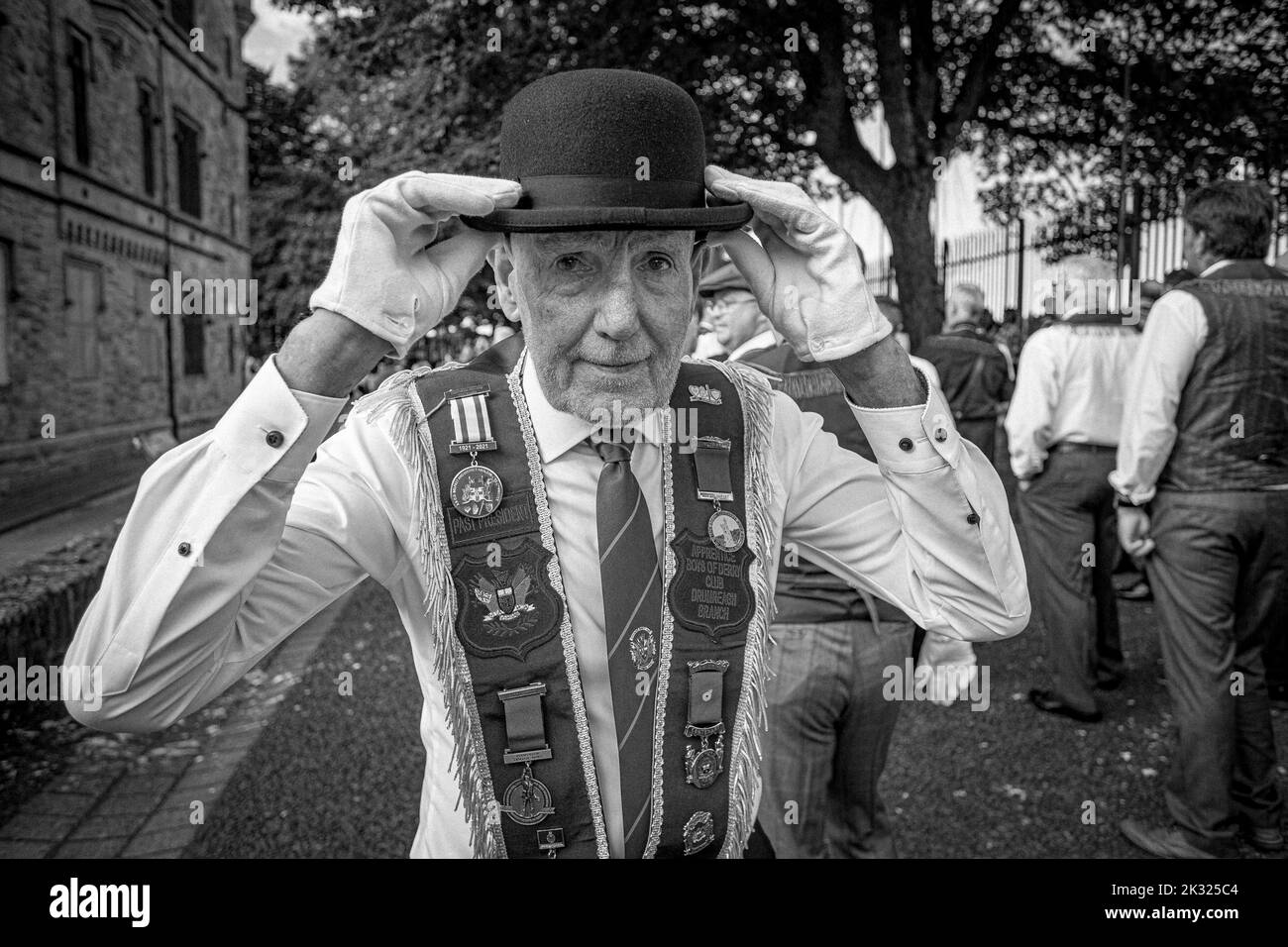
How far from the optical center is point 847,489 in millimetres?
1882

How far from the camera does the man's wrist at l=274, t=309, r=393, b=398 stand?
4.47 feet

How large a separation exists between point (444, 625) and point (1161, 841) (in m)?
3.37

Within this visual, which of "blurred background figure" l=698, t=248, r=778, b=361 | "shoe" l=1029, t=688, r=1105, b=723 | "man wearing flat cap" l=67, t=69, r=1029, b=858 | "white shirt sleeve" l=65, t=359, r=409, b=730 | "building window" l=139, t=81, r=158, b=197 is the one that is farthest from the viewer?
"building window" l=139, t=81, r=158, b=197

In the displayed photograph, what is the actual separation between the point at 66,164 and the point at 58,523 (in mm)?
1892

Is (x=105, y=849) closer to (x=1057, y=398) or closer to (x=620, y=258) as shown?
(x=620, y=258)

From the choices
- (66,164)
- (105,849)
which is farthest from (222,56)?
(105,849)

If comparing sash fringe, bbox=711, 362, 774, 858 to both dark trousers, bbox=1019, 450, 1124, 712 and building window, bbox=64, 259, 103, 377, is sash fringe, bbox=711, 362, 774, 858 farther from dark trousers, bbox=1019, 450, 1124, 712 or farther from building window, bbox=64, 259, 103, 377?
building window, bbox=64, 259, 103, 377

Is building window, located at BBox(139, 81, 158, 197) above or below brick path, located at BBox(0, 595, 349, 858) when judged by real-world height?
above

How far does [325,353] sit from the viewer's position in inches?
53.9

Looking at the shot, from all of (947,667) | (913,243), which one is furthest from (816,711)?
(913,243)

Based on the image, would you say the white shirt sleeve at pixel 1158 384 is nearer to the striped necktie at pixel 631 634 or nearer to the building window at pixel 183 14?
the striped necktie at pixel 631 634

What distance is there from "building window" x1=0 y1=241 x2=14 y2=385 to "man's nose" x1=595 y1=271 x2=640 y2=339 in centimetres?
420

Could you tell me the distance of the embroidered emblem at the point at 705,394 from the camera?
178cm

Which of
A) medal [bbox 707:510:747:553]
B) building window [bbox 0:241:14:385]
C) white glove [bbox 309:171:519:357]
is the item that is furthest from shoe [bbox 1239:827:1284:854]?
building window [bbox 0:241:14:385]
